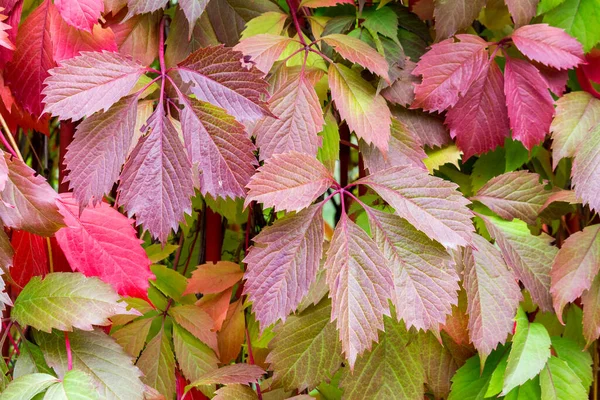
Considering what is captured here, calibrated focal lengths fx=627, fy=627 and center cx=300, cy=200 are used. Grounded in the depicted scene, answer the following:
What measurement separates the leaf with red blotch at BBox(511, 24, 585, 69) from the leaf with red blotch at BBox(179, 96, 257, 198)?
1.31 feet

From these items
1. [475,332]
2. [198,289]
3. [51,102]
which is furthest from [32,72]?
[475,332]

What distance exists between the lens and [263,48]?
765mm

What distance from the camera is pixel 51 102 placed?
649 mm

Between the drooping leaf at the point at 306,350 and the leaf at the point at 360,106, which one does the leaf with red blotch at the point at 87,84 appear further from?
the drooping leaf at the point at 306,350

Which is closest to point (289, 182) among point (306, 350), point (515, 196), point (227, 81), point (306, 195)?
point (306, 195)

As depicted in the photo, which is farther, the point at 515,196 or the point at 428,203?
the point at 515,196

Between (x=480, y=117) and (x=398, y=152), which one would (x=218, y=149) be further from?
(x=480, y=117)

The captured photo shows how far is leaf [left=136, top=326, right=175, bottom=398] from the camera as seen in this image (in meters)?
0.85

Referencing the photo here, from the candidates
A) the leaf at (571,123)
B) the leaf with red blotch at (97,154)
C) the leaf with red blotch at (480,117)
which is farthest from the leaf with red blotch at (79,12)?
the leaf at (571,123)

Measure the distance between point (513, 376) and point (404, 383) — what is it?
133 mm

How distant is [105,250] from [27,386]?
0.17 meters

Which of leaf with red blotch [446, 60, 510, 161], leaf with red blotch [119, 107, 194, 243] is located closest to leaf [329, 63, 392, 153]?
leaf with red blotch [446, 60, 510, 161]

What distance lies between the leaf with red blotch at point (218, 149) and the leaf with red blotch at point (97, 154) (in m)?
0.07

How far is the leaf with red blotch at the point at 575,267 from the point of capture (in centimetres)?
77
